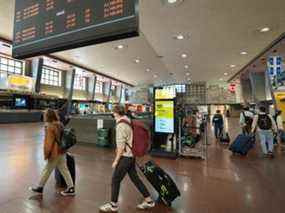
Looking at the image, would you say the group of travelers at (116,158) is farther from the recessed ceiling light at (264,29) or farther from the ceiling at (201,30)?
the recessed ceiling light at (264,29)

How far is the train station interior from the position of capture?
2426mm

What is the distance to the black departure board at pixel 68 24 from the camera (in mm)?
1833

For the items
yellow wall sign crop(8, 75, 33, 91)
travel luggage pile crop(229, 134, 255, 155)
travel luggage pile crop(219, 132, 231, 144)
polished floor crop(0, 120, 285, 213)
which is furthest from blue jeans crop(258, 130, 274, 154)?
yellow wall sign crop(8, 75, 33, 91)

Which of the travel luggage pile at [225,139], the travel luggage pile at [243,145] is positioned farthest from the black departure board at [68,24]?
the travel luggage pile at [225,139]

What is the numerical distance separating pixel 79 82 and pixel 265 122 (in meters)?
24.0

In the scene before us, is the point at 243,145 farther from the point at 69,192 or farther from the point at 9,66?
the point at 9,66

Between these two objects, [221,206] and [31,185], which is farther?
[31,185]

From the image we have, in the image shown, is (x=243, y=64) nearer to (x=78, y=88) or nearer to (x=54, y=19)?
(x=54, y=19)

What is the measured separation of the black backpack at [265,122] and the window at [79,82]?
76.4ft

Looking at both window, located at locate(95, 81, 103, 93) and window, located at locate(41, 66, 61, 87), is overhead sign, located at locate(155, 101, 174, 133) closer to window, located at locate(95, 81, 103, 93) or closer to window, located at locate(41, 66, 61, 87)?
window, located at locate(41, 66, 61, 87)

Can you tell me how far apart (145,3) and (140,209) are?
20.7 ft

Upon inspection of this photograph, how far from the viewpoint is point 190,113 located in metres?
7.85

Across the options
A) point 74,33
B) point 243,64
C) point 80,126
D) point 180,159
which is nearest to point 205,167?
point 180,159

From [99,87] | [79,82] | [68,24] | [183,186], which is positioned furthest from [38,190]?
[99,87]
